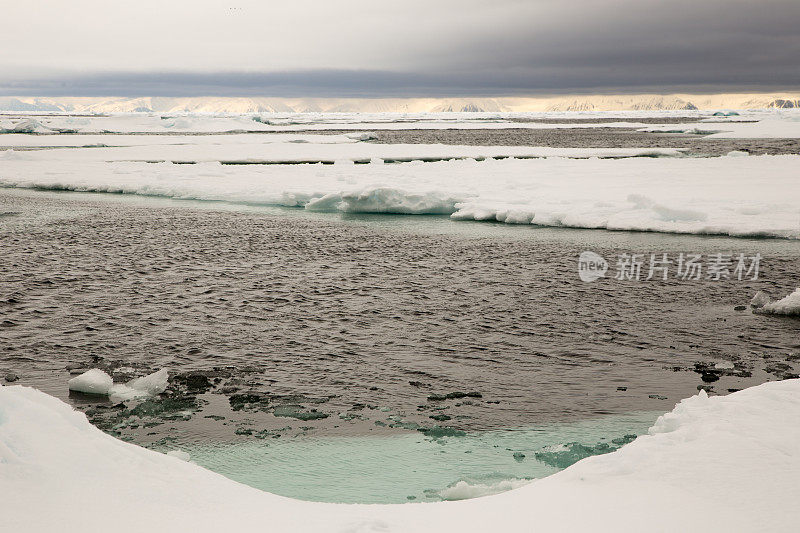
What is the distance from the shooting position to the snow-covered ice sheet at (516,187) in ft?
48.3

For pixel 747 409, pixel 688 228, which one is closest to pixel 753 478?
pixel 747 409

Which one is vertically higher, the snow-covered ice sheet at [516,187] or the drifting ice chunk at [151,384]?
the snow-covered ice sheet at [516,187]

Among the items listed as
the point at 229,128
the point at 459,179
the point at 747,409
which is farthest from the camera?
the point at 229,128

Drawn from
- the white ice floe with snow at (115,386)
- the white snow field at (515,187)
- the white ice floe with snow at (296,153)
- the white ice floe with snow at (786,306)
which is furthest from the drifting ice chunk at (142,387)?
the white ice floe with snow at (296,153)

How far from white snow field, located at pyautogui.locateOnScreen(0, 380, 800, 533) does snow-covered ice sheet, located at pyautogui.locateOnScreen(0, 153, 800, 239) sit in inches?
431

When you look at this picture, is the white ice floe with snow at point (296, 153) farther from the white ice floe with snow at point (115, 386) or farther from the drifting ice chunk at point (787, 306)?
the white ice floe with snow at point (115, 386)

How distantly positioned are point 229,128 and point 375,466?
204ft

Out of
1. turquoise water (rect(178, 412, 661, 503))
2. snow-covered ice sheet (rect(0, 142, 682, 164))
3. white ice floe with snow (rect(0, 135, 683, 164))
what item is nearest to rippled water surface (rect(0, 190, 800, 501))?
turquoise water (rect(178, 412, 661, 503))

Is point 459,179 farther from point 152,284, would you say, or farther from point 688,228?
point 152,284

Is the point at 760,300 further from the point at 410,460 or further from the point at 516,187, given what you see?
the point at 516,187

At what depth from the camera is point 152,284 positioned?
392 inches

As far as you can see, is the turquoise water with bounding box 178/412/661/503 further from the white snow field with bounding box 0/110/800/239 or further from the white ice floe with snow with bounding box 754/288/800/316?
the white snow field with bounding box 0/110/800/239

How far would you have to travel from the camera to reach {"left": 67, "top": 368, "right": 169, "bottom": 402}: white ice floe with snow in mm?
5973

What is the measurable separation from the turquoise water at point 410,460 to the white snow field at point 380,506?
0.73 m
